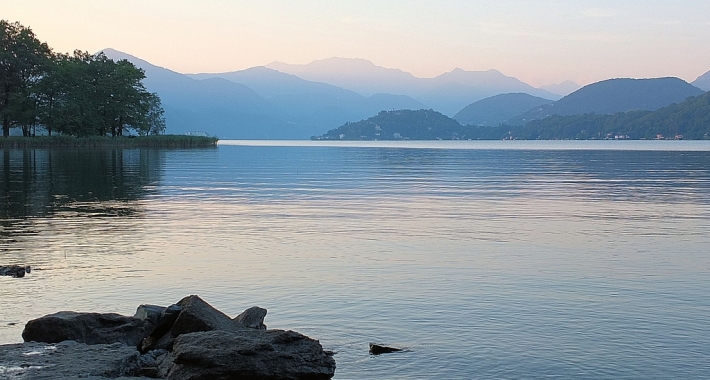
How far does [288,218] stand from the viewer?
1339 inches

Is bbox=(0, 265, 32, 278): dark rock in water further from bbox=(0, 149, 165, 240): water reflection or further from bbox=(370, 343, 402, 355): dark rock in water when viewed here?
bbox=(370, 343, 402, 355): dark rock in water

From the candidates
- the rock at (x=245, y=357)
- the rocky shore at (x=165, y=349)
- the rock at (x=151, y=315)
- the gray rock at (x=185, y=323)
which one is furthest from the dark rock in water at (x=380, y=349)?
the rock at (x=151, y=315)

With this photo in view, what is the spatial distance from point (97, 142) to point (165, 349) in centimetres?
13850

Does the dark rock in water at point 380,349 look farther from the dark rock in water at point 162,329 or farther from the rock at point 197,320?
the dark rock in water at point 162,329

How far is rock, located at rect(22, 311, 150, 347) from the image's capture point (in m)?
13.8

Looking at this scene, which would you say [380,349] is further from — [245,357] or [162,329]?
[162,329]

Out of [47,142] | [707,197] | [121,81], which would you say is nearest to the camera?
[707,197]

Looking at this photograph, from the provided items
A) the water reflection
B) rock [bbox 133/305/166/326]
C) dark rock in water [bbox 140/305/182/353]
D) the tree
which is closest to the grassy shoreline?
the tree

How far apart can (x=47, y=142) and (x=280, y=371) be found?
13621 cm

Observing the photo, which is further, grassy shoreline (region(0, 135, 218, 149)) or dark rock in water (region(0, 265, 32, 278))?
grassy shoreline (region(0, 135, 218, 149))

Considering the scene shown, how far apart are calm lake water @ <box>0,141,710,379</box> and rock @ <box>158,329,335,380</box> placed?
71 cm

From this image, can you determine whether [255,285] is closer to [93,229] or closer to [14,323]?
[14,323]

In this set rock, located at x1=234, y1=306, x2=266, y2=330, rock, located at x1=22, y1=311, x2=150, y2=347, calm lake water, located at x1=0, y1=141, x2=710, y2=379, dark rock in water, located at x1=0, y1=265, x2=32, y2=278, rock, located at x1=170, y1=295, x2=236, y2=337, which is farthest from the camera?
dark rock in water, located at x1=0, y1=265, x2=32, y2=278

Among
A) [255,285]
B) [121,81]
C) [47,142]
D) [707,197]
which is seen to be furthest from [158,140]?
[255,285]
